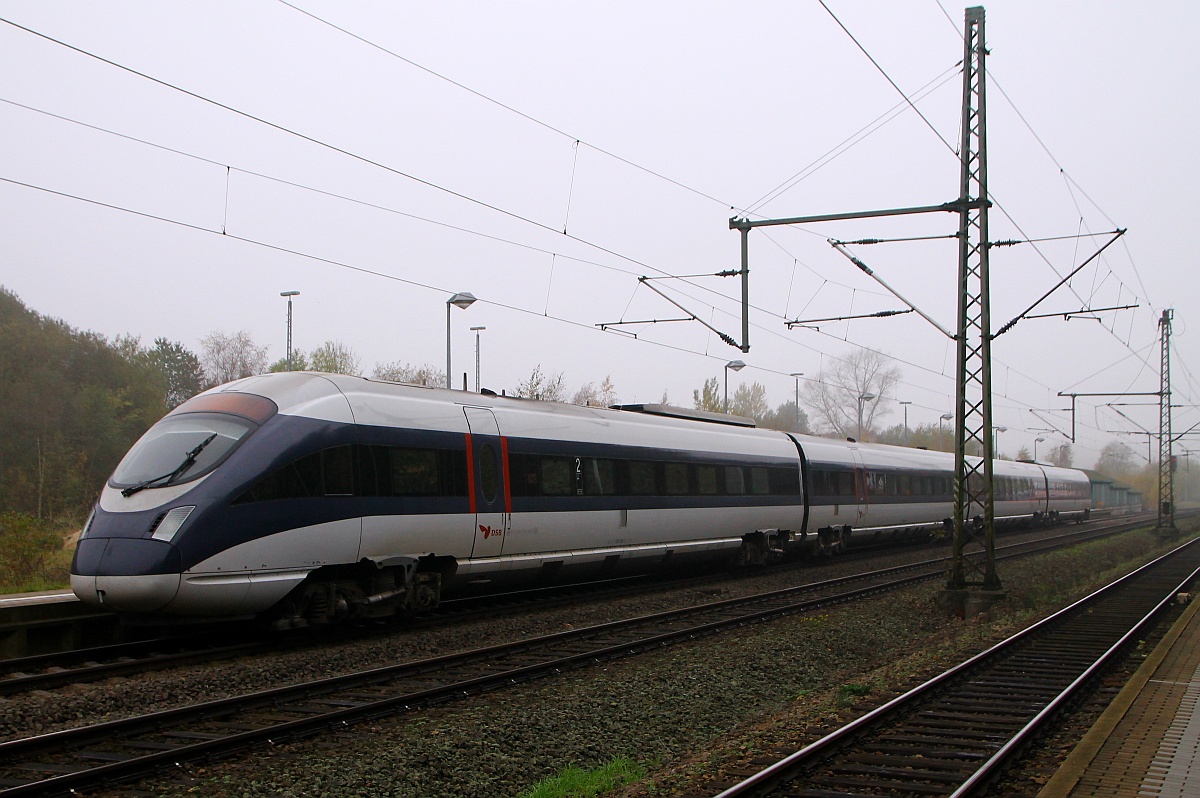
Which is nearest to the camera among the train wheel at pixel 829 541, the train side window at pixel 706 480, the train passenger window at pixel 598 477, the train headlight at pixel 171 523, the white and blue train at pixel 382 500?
the train headlight at pixel 171 523

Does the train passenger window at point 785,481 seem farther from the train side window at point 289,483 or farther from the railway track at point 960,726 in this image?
the train side window at point 289,483

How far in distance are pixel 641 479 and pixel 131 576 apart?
31.4ft

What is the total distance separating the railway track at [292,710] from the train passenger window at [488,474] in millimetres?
2439

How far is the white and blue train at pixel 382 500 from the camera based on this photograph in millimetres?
10703

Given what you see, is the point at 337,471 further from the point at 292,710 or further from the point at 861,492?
the point at 861,492

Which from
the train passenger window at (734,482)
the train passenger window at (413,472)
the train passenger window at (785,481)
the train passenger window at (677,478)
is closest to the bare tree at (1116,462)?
the train passenger window at (785,481)

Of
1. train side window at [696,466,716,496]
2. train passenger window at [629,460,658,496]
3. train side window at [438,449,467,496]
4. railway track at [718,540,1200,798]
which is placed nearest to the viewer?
railway track at [718,540,1200,798]

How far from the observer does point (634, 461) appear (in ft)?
59.1

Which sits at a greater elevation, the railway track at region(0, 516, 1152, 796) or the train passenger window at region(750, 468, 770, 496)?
the train passenger window at region(750, 468, 770, 496)

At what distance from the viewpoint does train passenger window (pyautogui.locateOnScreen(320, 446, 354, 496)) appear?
12.0 meters

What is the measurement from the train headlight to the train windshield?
1.39 feet

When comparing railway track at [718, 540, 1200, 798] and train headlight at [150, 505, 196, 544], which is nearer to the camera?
railway track at [718, 540, 1200, 798]

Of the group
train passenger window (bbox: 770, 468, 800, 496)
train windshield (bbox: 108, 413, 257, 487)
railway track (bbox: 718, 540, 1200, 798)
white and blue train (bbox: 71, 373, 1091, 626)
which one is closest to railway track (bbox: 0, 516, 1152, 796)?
white and blue train (bbox: 71, 373, 1091, 626)

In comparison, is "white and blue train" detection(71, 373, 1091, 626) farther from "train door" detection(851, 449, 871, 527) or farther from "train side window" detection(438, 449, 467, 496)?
"train door" detection(851, 449, 871, 527)
